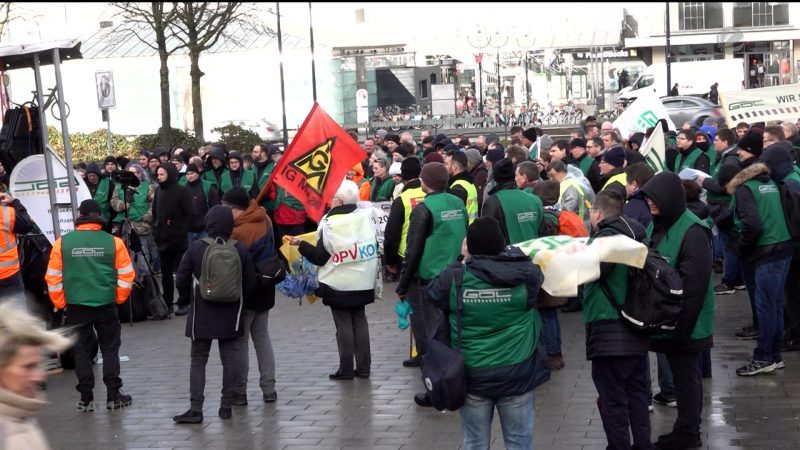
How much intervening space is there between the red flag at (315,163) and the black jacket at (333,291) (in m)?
1.52

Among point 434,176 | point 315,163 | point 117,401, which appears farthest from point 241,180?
point 434,176

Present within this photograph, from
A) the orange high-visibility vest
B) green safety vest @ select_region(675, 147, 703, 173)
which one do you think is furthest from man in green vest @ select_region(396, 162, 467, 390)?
green safety vest @ select_region(675, 147, 703, 173)

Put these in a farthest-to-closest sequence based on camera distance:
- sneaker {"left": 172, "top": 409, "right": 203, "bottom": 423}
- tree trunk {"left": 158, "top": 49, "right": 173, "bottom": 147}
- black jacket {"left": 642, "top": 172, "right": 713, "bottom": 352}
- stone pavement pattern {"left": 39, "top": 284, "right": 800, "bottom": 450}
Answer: tree trunk {"left": 158, "top": 49, "right": 173, "bottom": 147}
sneaker {"left": 172, "top": 409, "right": 203, "bottom": 423}
stone pavement pattern {"left": 39, "top": 284, "right": 800, "bottom": 450}
black jacket {"left": 642, "top": 172, "right": 713, "bottom": 352}

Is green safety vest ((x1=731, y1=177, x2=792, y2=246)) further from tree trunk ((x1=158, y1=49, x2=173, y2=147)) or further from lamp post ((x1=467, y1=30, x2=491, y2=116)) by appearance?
lamp post ((x1=467, y1=30, x2=491, y2=116))

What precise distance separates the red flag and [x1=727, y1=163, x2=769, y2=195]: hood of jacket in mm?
3985

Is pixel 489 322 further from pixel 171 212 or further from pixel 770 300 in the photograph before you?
pixel 171 212

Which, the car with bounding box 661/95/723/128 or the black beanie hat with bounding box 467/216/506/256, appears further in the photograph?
the car with bounding box 661/95/723/128

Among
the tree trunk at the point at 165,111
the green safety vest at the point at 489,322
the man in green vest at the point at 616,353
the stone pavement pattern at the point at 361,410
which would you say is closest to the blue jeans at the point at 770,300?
the stone pavement pattern at the point at 361,410

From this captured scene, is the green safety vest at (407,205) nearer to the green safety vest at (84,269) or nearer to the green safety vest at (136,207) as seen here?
the green safety vest at (84,269)

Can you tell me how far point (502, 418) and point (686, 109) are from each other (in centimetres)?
3371

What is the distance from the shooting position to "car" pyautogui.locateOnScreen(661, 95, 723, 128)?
37747 millimetres

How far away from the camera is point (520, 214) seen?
9.62m

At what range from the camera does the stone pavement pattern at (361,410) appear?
8.08 metres

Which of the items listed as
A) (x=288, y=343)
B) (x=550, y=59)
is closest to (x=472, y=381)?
(x=288, y=343)
